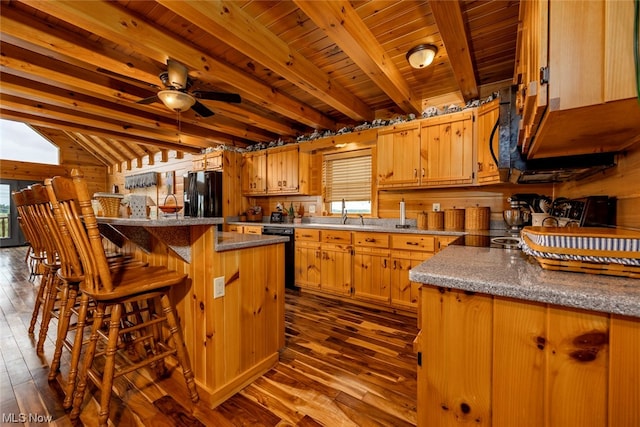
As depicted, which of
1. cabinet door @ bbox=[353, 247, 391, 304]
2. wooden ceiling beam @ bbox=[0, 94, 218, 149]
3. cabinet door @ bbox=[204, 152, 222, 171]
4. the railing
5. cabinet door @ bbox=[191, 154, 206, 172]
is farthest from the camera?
the railing

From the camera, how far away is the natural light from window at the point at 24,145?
281 inches

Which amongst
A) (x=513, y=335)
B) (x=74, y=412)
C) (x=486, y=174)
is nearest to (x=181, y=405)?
(x=74, y=412)

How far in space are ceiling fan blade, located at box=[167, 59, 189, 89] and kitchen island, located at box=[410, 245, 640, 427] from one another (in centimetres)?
255

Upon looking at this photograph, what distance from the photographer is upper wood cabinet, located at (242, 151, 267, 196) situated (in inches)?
186

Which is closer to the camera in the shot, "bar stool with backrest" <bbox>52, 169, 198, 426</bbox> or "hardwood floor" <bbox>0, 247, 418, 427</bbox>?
"bar stool with backrest" <bbox>52, 169, 198, 426</bbox>

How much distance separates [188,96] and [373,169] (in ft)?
7.76

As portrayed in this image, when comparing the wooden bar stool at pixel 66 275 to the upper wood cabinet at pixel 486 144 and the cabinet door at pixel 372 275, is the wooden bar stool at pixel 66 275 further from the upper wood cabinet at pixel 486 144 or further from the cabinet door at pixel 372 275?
the upper wood cabinet at pixel 486 144

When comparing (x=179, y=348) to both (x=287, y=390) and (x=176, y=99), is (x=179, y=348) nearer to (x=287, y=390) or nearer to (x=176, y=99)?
(x=287, y=390)

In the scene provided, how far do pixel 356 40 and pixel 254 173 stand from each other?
3.26 metres

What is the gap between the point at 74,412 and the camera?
1.45 metres

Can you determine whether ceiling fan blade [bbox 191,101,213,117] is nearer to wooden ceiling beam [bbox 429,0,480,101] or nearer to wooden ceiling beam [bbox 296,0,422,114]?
→ wooden ceiling beam [bbox 296,0,422,114]

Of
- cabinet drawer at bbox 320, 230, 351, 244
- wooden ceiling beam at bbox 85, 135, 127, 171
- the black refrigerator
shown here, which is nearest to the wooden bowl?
cabinet drawer at bbox 320, 230, 351, 244

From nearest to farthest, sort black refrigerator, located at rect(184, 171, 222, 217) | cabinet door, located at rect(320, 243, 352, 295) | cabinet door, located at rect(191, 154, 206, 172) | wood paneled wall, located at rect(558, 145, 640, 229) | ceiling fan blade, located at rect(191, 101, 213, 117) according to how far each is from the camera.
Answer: wood paneled wall, located at rect(558, 145, 640, 229) < ceiling fan blade, located at rect(191, 101, 213, 117) < cabinet door, located at rect(320, 243, 352, 295) < black refrigerator, located at rect(184, 171, 222, 217) < cabinet door, located at rect(191, 154, 206, 172)

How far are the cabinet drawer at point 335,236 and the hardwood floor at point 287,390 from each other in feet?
3.52
